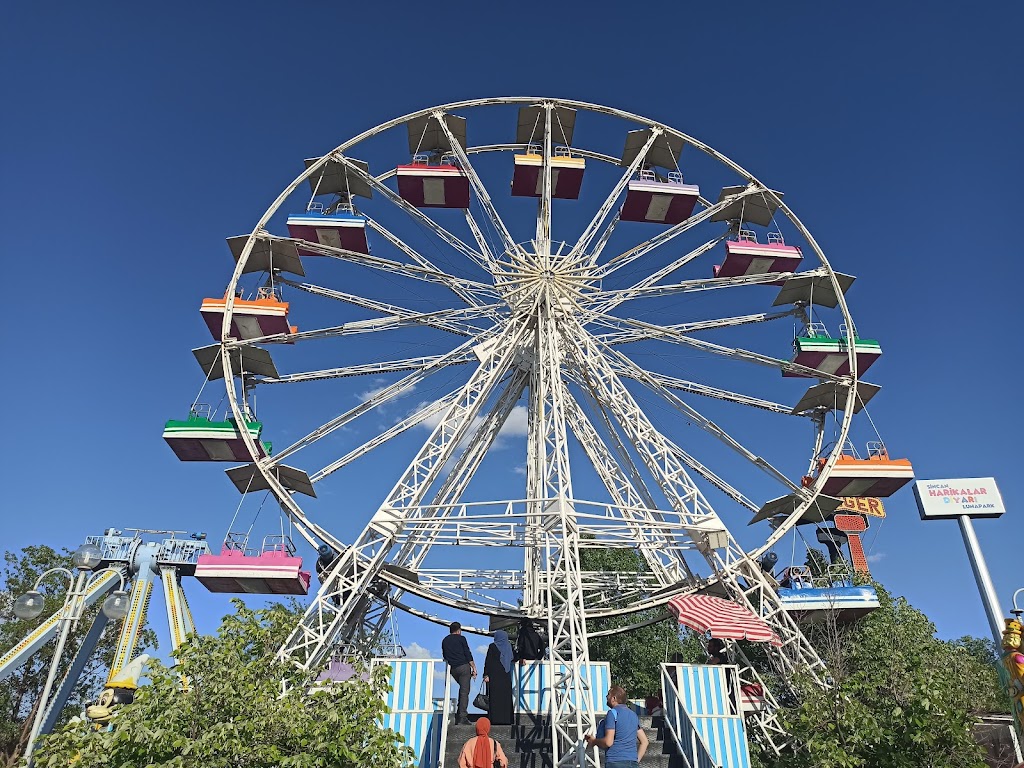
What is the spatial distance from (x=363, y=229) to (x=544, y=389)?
650cm

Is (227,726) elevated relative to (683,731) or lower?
lower

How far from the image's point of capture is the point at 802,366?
59.8 feet

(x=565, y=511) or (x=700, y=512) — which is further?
(x=700, y=512)

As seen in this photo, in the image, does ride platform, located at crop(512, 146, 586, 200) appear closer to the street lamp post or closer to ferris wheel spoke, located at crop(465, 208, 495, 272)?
ferris wheel spoke, located at crop(465, 208, 495, 272)

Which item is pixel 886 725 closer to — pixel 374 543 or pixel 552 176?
pixel 374 543

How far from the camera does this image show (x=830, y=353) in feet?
60.2

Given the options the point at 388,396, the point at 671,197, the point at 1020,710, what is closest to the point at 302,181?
the point at 388,396

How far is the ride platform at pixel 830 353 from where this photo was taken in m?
18.2

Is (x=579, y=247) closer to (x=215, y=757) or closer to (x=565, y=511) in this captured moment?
(x=565, y=511)

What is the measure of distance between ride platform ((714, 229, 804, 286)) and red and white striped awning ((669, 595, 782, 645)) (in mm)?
8676

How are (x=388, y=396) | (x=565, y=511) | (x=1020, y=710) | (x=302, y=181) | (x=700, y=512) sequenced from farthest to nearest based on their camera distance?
(x=302, y=181)
(x=388, y=396)
(x=700, y=512)
(x=565, y=511)
(x=1020, y=710)

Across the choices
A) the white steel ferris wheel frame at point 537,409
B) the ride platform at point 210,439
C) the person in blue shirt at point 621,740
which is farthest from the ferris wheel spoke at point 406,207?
the person in blue shirt at point 621,740

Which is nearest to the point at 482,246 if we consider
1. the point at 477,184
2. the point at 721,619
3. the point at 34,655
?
the point at 477,184

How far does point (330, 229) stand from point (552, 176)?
20.2ft
